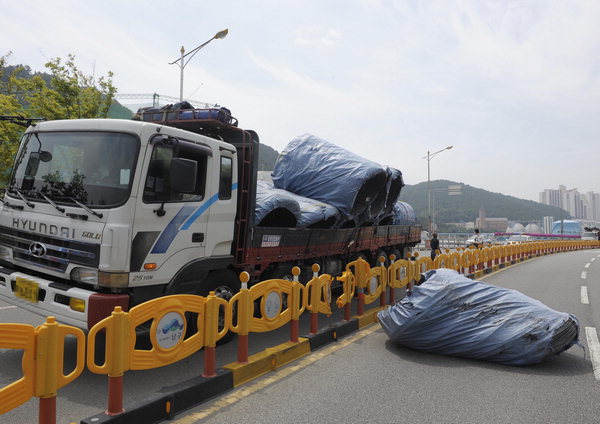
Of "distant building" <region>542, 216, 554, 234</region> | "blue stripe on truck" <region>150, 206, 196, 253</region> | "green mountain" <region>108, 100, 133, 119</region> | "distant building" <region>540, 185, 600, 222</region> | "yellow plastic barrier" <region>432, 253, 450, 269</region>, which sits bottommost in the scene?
"yellow plastic barrier" <region>432, 253, 450, 269</region>

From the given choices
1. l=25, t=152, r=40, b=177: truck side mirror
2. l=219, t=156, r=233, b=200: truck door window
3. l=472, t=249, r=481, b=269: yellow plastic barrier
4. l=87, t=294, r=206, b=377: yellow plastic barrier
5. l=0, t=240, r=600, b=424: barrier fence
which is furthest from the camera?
l=472, t=249, r=481, b=269: yellow plastic barrier

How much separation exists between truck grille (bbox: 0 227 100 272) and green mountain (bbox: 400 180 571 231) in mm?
106649

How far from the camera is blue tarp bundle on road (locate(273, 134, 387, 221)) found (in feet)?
26.1

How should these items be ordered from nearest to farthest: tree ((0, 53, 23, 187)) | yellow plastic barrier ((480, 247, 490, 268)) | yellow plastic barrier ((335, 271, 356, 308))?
yellow plastic barrier ((335, 271, 356, 308)), tree ((0, 53, 23, 187)), yellow plastic barrier ((480, 247, 490, 268))

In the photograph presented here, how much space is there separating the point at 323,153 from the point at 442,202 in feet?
439

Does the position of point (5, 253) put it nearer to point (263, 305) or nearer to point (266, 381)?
point (263, 305)

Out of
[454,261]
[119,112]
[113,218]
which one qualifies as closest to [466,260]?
[454,261]

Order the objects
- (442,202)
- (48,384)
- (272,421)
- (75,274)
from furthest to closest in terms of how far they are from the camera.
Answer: (442,202)
(75,274)
(272,421)
(48,384)

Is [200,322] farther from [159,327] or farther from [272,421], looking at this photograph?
[272,421]

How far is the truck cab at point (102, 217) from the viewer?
4121mm

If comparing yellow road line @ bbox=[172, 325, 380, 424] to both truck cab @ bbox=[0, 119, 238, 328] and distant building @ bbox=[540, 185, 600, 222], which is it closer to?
truck cab @ bbox=[0, 119, 238, 328]

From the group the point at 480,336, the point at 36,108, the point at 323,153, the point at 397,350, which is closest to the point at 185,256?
the point at 397,350

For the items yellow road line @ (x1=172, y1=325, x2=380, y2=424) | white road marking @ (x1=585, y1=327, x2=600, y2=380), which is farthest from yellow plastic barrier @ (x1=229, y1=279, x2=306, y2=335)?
white road marking @ (x1=585, y1=327, x2=600, y2=380)

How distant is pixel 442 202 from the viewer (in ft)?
442
